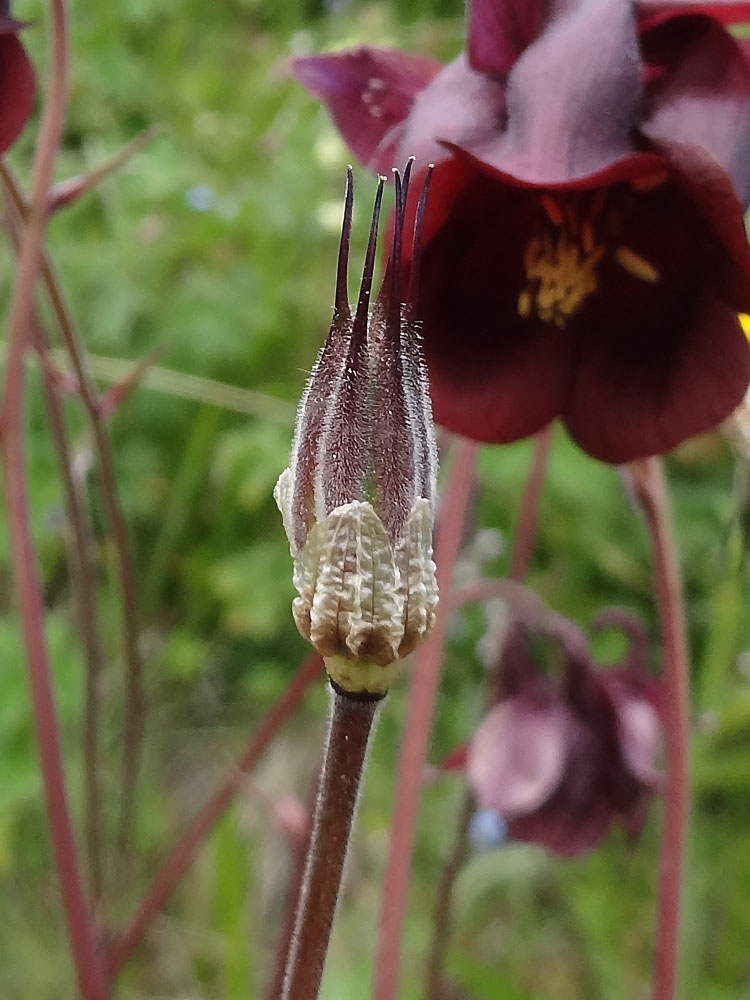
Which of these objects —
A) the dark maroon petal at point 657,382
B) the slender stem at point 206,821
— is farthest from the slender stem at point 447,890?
the dark maroon petal at point 657,382

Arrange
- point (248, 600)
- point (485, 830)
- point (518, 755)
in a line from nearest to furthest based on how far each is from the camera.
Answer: point (518, 755)
point (485, 830)
point (248, 600)

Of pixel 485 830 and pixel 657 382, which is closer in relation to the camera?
pixel 657 382

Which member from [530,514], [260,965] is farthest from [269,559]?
[530,514]

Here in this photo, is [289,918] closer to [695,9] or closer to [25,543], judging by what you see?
[25,543]

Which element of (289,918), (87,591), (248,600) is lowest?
(289,918)

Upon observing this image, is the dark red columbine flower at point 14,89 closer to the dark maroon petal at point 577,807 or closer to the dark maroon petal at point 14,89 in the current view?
the dark maroon petal at point 14,89

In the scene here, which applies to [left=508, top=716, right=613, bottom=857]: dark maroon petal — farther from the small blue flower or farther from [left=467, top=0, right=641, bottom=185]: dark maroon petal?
[left=467, top=0, right=641, bottom=185]: dark maroon petal

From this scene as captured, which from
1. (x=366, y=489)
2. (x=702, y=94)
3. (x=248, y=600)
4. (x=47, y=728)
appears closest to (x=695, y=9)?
(x=702, y=94)
